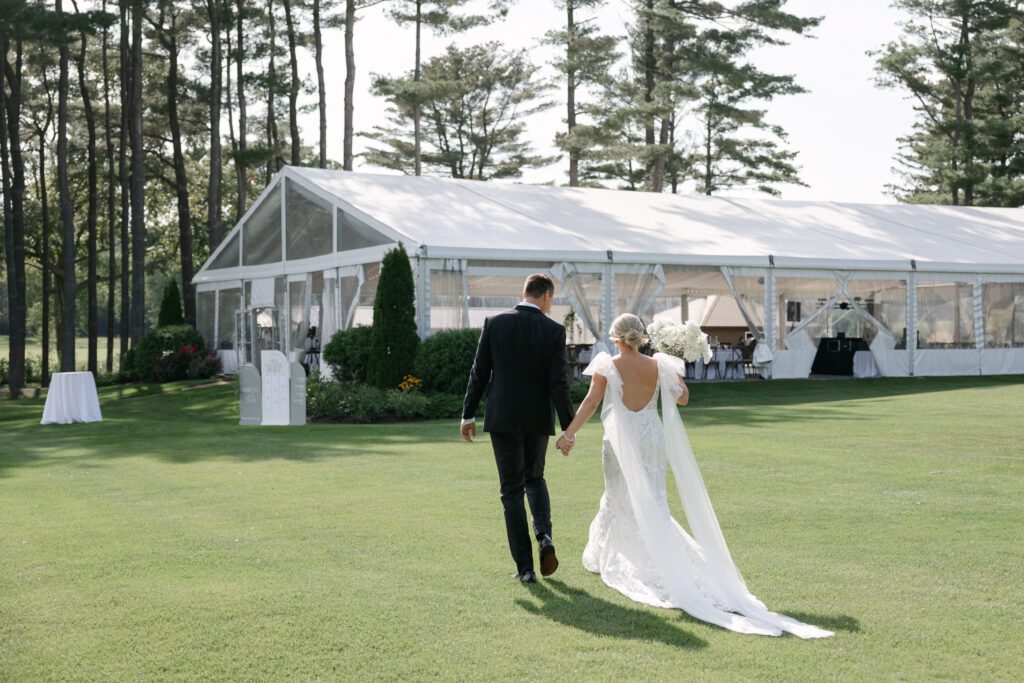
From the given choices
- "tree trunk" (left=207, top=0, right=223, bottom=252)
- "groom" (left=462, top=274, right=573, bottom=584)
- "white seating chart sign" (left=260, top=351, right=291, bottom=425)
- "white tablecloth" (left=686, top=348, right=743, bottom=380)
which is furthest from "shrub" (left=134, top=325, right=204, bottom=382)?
"groom" (left=462, top=274, right=573, bottom=584)

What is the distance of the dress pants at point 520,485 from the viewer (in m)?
5.96

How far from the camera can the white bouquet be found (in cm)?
689

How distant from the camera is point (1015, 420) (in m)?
14.2

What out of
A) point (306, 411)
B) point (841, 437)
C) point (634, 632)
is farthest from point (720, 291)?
point (634, 632)

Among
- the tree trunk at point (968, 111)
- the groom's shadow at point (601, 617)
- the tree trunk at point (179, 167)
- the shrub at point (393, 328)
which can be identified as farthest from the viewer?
the tree trunk at point (968, 111)

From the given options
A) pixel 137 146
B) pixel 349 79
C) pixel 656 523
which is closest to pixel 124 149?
pixel 137 146

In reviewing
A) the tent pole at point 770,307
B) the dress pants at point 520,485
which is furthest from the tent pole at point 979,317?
the dress pants at point 520,485

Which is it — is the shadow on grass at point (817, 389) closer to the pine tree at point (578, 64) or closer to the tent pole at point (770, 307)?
the tent pole at point (770, 307)

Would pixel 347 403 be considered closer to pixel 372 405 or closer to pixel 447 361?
pixel 372 405

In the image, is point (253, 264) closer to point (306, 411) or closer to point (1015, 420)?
point (306, 411)

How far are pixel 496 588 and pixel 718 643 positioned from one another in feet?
4.52

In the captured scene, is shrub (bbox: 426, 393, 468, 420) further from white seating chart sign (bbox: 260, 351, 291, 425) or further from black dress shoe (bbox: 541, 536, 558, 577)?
black dress shoe (bbox: 541, 536, 558, 577)

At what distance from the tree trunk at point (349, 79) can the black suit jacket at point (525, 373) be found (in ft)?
83.2

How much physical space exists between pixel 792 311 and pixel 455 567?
18.2 m
